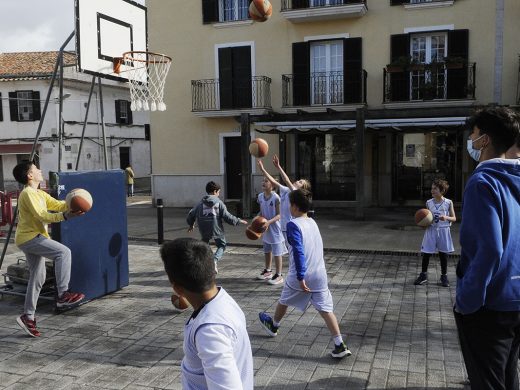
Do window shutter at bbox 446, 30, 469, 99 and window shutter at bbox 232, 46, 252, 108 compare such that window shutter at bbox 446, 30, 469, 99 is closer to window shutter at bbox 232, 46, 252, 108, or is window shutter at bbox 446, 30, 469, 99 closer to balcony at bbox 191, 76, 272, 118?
balcony at bbox 191, 76, 272, 118

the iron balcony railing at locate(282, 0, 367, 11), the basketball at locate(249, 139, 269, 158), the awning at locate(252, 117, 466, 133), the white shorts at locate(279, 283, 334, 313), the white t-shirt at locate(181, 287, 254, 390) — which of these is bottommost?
the white shorts at locate(279, 283, 334, 313)

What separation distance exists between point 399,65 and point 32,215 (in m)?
13.4

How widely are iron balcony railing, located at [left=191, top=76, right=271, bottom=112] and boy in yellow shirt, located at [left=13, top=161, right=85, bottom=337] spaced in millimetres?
12918

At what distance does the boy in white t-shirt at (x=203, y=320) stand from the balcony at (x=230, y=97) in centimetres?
1599

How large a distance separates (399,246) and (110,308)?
21.2 feet

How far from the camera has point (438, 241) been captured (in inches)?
299

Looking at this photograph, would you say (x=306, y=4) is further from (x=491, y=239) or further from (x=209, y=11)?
(x=491, y=239)

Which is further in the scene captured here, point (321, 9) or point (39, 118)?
point (39, 118)

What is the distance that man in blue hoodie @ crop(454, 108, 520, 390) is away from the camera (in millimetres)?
2723

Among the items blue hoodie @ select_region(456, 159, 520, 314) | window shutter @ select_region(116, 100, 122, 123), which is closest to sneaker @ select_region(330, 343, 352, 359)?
blue hoodie @ select_region(456, 159, 520, 314)

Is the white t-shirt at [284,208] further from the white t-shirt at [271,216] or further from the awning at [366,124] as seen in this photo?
the awning at [366,124]

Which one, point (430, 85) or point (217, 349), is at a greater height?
point (430, 85)

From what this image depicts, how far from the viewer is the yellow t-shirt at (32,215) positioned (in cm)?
570

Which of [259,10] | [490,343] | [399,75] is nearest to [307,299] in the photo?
[490,343]
